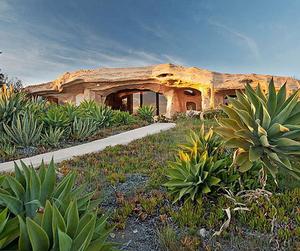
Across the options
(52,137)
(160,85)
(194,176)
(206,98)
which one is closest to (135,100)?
(160,85)

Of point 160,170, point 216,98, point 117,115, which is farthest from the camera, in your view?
point 216,98

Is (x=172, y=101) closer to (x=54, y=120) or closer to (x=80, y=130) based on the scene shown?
(x=80, y=130)

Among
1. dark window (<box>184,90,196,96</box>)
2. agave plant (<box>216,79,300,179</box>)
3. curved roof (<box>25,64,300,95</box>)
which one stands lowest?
agave plant (<box>216,79,300,179</box>)

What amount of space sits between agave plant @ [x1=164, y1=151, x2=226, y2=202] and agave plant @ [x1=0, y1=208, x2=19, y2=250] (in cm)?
211

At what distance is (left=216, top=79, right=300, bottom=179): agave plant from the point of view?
3.26m

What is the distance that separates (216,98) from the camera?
20.6 m

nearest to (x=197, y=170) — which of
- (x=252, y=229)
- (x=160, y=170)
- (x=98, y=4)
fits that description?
(x=252, y=229)

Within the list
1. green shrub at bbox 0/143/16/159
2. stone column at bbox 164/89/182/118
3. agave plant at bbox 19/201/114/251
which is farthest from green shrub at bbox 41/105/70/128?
stone column at bbox 164/89/182/118

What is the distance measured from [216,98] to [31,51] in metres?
12.3

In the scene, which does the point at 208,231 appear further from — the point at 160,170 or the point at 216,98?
the point at 216,98

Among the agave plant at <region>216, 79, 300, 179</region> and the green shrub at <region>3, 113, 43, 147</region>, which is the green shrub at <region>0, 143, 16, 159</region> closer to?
the green shrub at <region>3, 113, 43, 147</region>

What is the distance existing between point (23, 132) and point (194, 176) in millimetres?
5965

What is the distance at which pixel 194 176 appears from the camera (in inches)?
145

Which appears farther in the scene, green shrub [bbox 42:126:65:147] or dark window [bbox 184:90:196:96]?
dark window [bbox 184:90:196:96]
